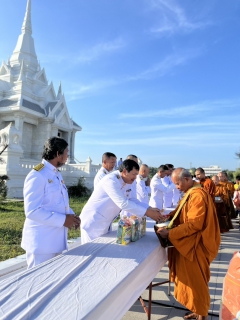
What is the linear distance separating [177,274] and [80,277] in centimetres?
127

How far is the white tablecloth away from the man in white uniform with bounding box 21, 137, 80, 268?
0.84ft

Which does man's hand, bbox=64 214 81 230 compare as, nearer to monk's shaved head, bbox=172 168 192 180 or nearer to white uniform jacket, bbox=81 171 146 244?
white uniform jacket, bbox=81 171 146 244


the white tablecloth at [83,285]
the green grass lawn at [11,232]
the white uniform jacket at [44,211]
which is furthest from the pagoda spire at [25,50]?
the white tablecloth at [83,285]

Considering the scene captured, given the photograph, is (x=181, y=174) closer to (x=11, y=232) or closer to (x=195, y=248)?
(x=195, y=248)

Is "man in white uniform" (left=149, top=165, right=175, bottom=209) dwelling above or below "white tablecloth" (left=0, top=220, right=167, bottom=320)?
A: above

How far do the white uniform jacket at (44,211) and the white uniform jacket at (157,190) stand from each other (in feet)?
12.2

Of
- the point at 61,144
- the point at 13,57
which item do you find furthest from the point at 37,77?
the point at 61,144

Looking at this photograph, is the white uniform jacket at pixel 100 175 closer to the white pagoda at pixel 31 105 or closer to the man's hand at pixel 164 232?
the man's hand at pixel 164 232

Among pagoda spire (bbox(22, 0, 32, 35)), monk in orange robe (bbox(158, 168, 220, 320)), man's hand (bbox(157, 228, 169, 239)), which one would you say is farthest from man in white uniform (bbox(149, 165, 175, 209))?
pagoda spire (bbox(22, 0, 32, 35))

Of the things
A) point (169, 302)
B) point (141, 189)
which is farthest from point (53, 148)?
point (141, 189)

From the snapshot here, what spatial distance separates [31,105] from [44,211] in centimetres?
2065

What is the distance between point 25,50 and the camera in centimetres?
2452

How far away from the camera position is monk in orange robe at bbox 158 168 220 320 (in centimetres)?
246

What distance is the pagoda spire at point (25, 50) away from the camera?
24094 mm
